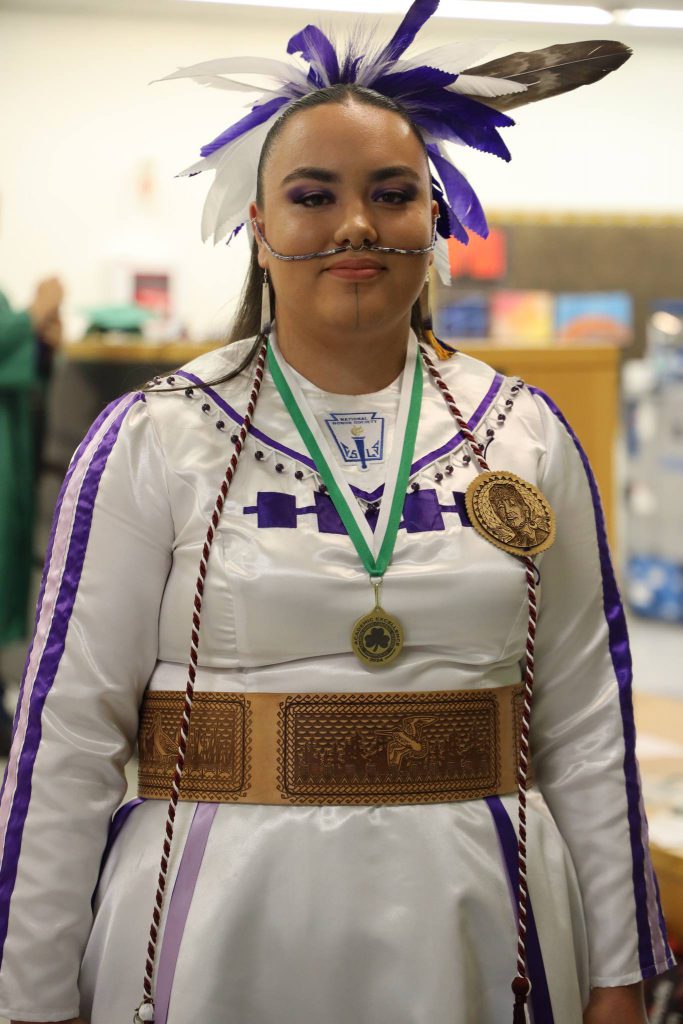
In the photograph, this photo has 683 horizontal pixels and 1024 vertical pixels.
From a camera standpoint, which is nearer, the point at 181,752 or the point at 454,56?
the point at 181,752

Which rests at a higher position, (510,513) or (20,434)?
(510,513)

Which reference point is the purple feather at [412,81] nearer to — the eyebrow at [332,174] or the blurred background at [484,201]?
the eyebrow at [332,174]

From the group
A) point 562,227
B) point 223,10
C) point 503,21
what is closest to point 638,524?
point 562,227

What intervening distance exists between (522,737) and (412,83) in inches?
28.0

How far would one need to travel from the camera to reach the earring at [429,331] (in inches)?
54.3

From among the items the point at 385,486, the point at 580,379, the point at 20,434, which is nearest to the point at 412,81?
the point at 385,486

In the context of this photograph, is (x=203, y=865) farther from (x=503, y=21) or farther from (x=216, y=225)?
(x=503, y=21)

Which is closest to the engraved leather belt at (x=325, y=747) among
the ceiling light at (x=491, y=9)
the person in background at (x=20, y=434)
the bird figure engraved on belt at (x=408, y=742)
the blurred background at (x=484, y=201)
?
the bird figure engraved on belt at (x=408, y=742)

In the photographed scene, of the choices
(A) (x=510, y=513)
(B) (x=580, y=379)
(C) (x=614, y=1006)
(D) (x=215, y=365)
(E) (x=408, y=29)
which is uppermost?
(E) (x=408, y=29)

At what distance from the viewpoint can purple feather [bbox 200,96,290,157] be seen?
1.30 m

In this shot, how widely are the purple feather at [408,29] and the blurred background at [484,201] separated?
131 inches

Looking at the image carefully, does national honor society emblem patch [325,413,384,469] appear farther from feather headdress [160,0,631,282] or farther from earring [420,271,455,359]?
feather headdress [160,0,631,282]

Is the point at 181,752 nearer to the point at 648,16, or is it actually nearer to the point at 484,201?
the point at 648,16

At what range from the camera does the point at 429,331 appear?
141cm
